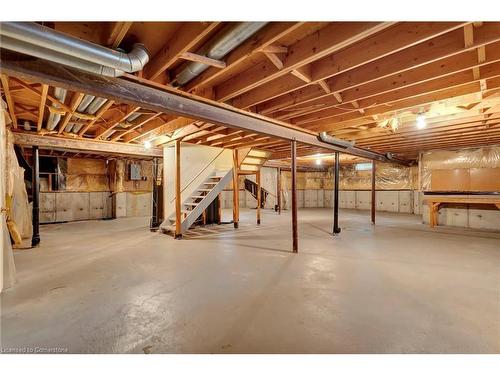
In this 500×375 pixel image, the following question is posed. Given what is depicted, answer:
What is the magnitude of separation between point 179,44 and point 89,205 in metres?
8.17

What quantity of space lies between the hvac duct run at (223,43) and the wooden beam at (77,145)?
3.70 meters

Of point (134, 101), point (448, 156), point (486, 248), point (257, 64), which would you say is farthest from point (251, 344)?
point (448, 156)

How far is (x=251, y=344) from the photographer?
156 cm

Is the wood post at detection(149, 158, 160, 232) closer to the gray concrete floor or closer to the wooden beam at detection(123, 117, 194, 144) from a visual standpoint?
the wooden beam at detection(123, 117, 194, 144)

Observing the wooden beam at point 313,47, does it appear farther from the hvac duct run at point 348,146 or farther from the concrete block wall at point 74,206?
the concrete block wall at point 74,206

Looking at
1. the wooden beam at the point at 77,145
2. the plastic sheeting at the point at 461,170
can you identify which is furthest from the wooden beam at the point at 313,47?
the plastic sheeting at the point at 461,170

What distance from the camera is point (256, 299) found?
2188 millimetres

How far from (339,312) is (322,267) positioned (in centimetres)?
115

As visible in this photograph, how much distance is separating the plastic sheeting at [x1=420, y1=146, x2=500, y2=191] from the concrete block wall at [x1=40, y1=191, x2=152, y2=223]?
9308mm

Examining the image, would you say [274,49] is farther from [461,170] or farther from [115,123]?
[461,170]

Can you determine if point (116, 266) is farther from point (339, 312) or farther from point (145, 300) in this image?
point (339, 312)

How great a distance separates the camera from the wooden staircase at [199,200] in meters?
5.09

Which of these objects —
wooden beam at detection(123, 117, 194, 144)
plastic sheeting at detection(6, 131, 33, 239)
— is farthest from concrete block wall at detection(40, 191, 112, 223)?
wooden beam at detection(123, 117, 194, 144)

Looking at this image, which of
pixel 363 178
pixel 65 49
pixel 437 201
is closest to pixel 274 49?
pixel 65 49
